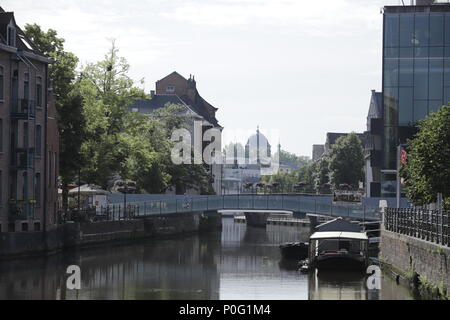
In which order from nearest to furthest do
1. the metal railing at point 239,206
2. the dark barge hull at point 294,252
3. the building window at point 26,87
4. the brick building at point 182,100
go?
the building window at point 26,87, the dark barge hull at point 294,252, the metal railing at point 239,206, the brick building at point 182,100

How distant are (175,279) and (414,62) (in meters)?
43.5

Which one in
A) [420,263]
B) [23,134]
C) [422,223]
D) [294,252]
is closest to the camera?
[420,263]

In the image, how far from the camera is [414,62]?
306ft

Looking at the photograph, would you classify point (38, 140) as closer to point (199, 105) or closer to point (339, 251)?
point (339, 251)

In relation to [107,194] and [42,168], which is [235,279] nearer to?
[42,168]

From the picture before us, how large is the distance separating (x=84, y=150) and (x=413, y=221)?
114ft

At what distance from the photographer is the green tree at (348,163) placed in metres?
142

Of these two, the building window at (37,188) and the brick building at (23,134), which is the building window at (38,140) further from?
→ the building window at (37,188)

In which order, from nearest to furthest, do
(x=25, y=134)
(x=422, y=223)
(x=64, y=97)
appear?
(x=422, y=223) < (x=25, y=134) < (x=64, y=97)

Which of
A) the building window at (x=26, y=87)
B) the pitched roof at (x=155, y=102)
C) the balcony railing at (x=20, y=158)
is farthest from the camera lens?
the pitched roof at (x=155, y=102)

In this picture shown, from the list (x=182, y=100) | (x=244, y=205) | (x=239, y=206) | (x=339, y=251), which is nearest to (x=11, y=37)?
(x=339, y=251)

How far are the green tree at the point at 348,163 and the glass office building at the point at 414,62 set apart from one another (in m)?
47.8

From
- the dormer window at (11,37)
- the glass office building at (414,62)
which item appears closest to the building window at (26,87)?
the dormer window at (11,37)

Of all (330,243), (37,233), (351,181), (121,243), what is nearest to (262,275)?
(330,243)
